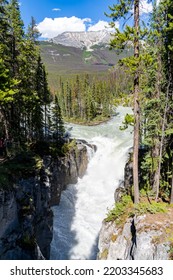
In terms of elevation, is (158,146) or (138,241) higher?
(158,146)

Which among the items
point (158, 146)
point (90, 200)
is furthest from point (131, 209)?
point (90, 200)

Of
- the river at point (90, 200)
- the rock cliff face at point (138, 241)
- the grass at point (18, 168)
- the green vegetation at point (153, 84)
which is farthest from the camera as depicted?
the river at point (90, 200)

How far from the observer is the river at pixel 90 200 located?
26.9m

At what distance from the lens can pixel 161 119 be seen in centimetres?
1823

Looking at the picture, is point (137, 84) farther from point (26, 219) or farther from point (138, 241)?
point (26, 219)

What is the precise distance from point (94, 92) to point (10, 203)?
69.4m

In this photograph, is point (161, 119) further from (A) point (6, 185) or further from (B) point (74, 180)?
(B) point (74, 180)

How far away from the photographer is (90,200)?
3612 centimetres

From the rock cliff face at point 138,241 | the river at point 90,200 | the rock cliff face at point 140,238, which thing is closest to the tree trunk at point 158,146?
the rock cliff face at point 140,238

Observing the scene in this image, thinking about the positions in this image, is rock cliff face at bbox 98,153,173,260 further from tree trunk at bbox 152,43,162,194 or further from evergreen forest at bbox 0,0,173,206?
tree trunk at bbox 152,43,162,194

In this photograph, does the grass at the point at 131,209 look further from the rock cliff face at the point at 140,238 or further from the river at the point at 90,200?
the river at the point at 90,200

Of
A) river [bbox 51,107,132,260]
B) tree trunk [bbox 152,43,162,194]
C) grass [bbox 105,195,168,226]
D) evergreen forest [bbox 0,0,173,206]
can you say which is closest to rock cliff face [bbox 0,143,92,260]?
river [bbox 51,107,132,260]

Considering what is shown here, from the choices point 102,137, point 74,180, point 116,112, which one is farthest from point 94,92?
point 74,180

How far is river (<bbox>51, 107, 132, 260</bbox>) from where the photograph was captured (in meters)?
26.9
